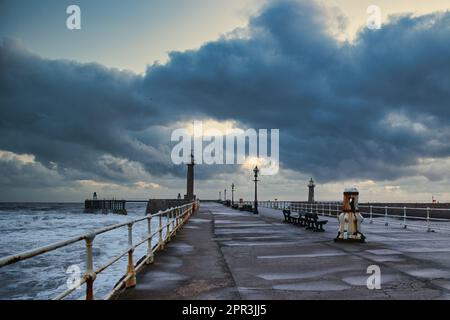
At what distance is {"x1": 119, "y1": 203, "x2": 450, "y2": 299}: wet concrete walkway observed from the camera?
21.5ft

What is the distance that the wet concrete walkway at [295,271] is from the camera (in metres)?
6.56

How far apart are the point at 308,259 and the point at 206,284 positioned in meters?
3.75

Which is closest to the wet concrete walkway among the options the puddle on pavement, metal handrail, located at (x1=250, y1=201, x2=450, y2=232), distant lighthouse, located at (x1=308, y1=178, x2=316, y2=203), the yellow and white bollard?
the puddle on pavement

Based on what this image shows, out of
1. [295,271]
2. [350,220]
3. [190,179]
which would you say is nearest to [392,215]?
[350,220]

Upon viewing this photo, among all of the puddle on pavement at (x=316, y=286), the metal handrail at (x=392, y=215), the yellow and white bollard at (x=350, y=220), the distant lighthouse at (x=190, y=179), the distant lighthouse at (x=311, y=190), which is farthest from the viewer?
the distant lighthouse at (x=190, y=179)

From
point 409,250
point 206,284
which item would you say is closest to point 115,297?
point 206,284

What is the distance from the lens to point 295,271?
336 inches

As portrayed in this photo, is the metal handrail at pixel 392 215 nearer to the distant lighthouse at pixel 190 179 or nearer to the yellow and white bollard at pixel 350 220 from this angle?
the yellow and white bollard at pixel 350 220

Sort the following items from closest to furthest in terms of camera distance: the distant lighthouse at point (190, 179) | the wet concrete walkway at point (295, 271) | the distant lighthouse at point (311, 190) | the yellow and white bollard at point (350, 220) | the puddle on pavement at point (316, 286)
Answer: the wet concrete walkway at point (295, 271) → the puddle on pavement at point (316, 286) → the yellow and white bollard at point (350, 220) → the distant lighthouse at point (311, 190) → the distant lighthouse at point (190, 179)

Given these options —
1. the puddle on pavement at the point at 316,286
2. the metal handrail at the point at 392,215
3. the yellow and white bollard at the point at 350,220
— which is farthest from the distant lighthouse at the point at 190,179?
the puddle on pavement at the point at 316,286

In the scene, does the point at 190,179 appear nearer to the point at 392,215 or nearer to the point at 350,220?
the point at 392,215

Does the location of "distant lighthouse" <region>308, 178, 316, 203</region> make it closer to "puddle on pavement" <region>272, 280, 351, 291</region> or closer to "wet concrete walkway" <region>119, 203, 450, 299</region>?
"wet concrete walkway" <region>119, 203, 450, 299</region>

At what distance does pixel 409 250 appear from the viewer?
11688mm
